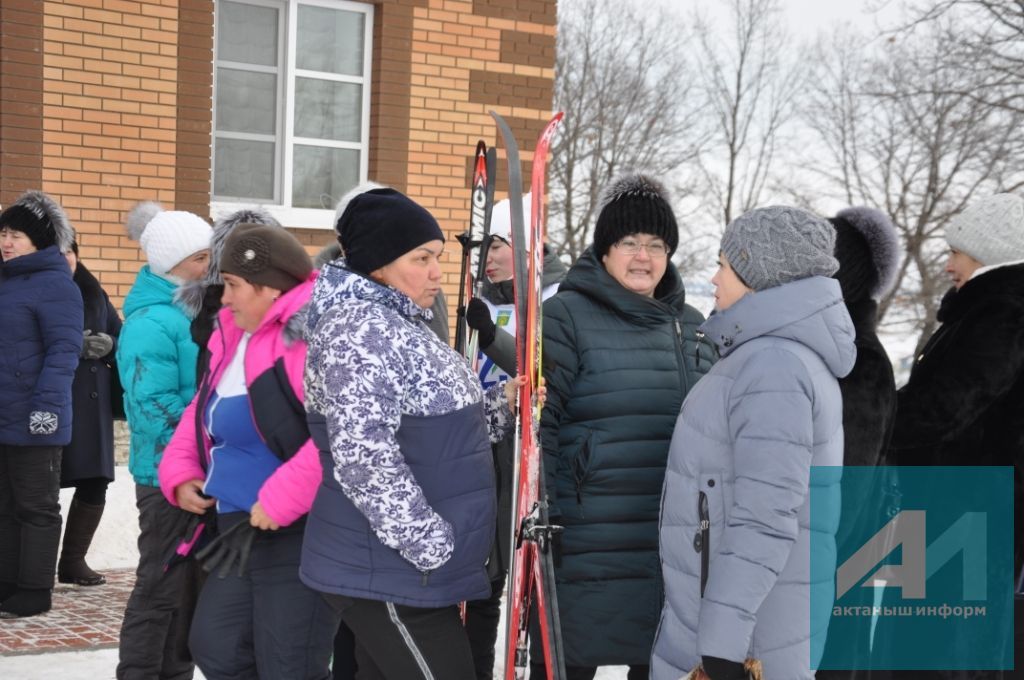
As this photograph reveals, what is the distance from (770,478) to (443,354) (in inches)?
36.3

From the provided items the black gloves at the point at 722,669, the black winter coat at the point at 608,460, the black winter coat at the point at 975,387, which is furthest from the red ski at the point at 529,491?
the black winter coat at the point at 975,387

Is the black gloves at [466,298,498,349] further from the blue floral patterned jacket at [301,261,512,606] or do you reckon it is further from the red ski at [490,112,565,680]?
the blue floral patterned jacket at [301,261,512,606]

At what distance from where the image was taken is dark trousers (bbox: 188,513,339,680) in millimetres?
3240

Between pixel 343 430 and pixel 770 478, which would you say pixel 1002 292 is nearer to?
pixel 770 478

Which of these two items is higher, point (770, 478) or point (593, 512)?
point (770, 478)

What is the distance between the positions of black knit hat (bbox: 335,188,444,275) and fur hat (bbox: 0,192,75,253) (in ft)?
11.0

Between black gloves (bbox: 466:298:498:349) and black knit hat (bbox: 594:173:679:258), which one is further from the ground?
black knit hat (bbox: 594:173:679:258)

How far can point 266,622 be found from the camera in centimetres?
325

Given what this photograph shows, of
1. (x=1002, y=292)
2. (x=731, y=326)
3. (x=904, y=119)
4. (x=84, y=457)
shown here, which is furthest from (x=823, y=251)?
(x=904, y=119)

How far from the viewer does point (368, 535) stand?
2844mm

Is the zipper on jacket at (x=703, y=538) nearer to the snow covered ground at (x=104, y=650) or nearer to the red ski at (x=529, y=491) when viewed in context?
the red ski at (x=529, y=491)

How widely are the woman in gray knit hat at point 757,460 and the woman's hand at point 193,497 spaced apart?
1.55 m

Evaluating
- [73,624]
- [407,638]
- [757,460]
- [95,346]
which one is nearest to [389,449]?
[407,638]

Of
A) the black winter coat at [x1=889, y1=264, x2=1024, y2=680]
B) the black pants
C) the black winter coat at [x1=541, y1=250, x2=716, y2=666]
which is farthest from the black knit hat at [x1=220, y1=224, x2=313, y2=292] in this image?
the black pants
